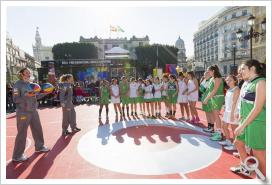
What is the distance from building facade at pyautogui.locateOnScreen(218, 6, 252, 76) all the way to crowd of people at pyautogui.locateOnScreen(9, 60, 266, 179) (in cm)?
5793

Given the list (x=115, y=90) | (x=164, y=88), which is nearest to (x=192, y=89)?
(x=164, y=88)

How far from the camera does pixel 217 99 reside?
646cm

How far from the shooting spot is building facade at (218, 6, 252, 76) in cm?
6362

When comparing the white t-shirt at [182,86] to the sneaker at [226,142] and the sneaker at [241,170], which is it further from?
the sneaker at [241,170]

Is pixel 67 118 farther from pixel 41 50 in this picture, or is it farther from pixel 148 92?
pixel 41 50

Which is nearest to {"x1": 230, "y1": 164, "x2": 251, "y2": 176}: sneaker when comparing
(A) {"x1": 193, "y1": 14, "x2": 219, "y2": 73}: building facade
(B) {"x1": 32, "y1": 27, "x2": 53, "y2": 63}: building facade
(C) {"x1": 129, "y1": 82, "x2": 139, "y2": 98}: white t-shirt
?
(C) {"x1": 129, "y1": 82, "x2": 139, "y2": 98}: white t-shirt

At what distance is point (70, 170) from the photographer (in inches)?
195

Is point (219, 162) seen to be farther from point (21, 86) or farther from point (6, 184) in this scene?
point (21, 86)

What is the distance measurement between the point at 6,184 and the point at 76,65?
26788 mm

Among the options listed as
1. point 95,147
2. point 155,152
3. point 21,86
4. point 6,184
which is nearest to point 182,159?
point 155,152

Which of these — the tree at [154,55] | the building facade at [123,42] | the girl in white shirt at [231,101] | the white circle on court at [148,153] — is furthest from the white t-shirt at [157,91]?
the building facade at [123,42]

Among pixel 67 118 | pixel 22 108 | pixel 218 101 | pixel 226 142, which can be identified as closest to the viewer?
pixel 22 108

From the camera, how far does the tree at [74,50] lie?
201ft

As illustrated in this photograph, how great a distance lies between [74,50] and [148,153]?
6009 centimetres
